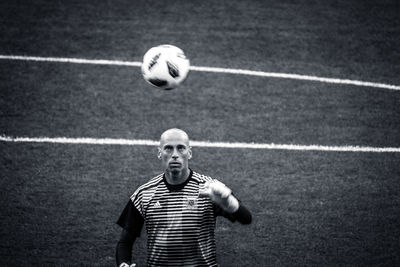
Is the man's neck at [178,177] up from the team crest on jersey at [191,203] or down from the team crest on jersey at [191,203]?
up

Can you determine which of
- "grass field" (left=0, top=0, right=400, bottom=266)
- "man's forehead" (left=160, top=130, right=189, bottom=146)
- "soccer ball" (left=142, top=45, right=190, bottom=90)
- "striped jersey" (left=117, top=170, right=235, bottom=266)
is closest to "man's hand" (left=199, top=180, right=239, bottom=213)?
"striped jersey" (left=117, top=170, right=235, bottom=266)

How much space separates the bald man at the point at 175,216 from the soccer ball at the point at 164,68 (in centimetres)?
177

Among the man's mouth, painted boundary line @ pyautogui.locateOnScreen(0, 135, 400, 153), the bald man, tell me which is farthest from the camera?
painted boundary line @ pyautogui.locateOnScreen(0, 135, 400, 153)

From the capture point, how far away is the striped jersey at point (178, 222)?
17.2ft

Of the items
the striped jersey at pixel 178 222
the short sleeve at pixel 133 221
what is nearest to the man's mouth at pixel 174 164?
the striped jersey at pixel 178 222

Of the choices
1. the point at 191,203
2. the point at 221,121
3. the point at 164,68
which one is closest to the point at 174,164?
the point at 191,203

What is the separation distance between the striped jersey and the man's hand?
0.52m

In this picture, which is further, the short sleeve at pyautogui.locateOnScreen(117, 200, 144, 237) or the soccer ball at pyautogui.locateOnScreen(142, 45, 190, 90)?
the soccer ball at pyautogui.locateOnScreen(142, 45, 190, 90)

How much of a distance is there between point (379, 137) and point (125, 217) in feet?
22.3

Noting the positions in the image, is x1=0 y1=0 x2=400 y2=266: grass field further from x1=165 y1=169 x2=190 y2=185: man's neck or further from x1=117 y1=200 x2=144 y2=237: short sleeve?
x1=165 y1=169 x2=190 y2=185: man's neck

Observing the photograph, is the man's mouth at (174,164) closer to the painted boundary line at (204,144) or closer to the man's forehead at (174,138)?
the man's forehead at (174,138)

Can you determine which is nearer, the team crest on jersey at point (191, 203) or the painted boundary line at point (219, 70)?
the team crest on jersey at point (191, 203)

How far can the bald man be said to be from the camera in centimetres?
524

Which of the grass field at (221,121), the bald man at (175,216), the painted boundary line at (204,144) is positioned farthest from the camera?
the painted boundary line at (204,144)
